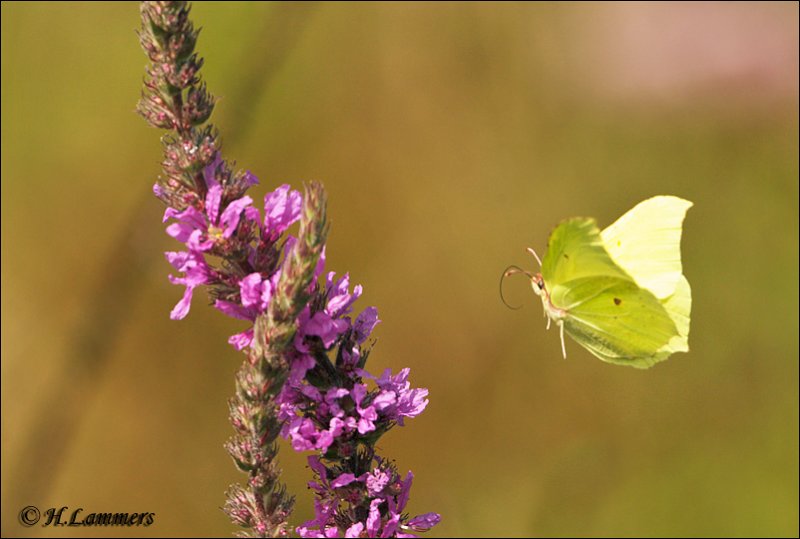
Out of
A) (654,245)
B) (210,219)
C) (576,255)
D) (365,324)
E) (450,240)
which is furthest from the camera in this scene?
(450,240)

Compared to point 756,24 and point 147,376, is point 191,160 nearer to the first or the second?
point 147,376

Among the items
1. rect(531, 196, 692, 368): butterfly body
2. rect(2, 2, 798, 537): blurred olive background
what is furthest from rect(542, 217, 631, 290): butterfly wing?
rect(2, 2, 798, 537): blurred olive background

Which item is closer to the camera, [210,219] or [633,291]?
[210,219]

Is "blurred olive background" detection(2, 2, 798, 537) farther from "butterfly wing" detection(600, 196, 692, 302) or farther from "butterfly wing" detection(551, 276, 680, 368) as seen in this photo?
"butterfly wing" detection(600, 196, 692, 302)

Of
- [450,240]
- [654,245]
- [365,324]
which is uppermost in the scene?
[450,240]

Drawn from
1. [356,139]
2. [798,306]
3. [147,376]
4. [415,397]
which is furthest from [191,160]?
[798,306]

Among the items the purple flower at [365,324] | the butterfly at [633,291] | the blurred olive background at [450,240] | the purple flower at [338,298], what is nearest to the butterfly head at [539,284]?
the butterfly at [633,291]

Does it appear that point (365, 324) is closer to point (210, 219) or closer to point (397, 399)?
point (397, 399)

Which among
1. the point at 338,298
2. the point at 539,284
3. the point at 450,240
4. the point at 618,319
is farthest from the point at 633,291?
the point at 450,240
